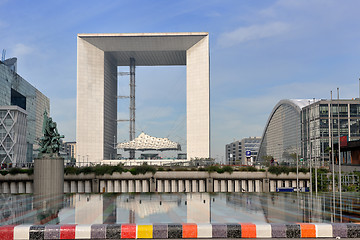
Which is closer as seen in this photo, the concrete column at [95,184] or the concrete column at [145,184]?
the concrete column at [95,184]

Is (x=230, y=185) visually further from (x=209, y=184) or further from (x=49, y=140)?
(x=49, y=140)

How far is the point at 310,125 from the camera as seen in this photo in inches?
5655

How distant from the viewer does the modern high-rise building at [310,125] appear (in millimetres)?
131875

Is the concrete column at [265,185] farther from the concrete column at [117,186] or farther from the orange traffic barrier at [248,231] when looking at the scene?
the orange traffic barrier at [248,231]

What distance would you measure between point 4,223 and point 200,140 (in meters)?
124

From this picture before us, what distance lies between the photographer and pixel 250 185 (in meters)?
65.5

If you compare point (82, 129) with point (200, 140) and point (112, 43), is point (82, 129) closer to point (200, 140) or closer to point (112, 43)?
point (112, 43)

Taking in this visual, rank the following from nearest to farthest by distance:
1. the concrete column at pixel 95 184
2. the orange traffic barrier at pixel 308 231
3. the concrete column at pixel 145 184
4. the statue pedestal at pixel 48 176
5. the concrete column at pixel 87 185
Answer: the orange traffic barrier at pixel 308 231, the statue pedestal at pixel 48 176, the concrete column at pixel 87 185, the concrete column at pixel 95 184, the concrete column at pixel 145 184

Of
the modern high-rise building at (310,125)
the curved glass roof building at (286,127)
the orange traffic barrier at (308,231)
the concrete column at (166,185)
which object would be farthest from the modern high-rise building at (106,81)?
the orange traffic barrier at (308,231)

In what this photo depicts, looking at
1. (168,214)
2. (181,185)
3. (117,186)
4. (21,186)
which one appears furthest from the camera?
(181,185)

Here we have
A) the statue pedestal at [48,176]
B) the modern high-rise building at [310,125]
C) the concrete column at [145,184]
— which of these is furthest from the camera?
the modern high-rise building at [310,125]

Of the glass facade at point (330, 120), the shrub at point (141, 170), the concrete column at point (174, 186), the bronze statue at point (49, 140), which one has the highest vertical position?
the glass facade at point (330, 120)

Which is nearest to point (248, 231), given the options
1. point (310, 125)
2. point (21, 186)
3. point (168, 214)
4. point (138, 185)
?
point (168, 214)

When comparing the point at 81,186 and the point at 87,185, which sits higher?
the point at 87,185
